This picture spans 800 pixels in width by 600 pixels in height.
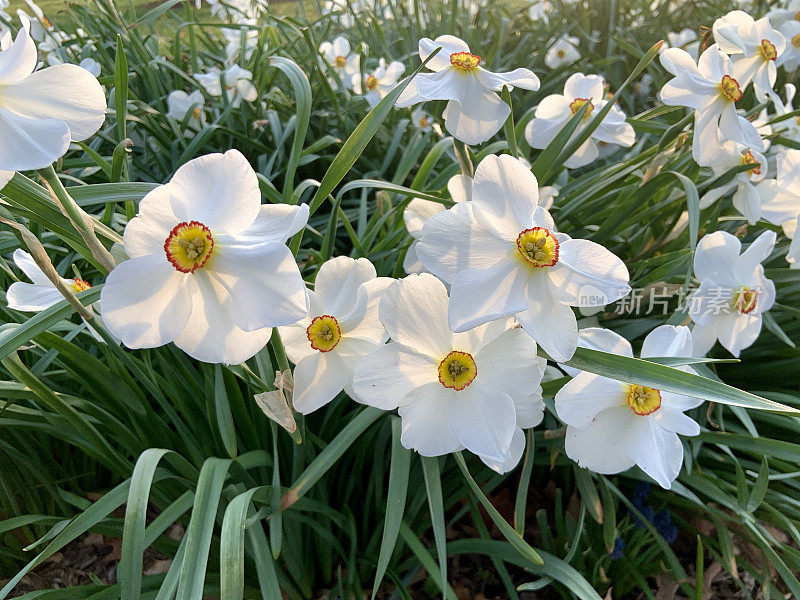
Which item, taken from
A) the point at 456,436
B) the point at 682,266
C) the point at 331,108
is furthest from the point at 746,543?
the point at 331,108

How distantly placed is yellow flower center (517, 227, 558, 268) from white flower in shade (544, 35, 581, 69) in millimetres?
2448

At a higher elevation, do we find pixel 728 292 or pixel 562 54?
pixel 728 292

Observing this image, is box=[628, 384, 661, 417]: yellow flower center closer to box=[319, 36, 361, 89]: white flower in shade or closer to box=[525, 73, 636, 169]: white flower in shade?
box=[525, 73, 636, 169]: white flower in shade

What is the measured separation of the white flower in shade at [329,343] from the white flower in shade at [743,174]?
0.84 metres

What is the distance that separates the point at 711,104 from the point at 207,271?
105cm

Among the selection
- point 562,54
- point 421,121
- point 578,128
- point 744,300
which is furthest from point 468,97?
point 562,54

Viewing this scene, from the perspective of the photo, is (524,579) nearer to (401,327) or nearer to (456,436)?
(456,436)

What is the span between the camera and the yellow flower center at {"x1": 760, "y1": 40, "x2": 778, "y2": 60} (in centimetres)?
144

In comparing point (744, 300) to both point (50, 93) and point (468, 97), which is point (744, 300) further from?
point (50, 93)

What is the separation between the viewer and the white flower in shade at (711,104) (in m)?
1.22

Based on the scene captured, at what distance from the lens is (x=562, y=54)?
123 inches

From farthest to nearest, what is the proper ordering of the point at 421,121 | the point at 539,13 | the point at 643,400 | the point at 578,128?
the point at 539,13 < the point at 421,121 < the point at 578,128 < the point at 643,400

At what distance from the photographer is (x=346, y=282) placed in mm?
963

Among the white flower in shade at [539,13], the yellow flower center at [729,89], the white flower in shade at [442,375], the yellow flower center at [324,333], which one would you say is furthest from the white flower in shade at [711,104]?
the white flower in shade at [539,13]
